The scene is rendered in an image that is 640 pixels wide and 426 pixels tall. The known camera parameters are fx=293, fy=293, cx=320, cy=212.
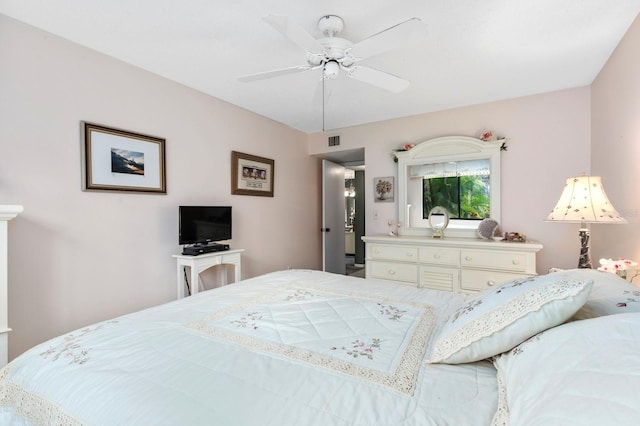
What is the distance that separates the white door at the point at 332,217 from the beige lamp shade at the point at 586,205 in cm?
301

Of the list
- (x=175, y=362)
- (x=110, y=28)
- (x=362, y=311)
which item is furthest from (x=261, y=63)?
(x=175, y=362)

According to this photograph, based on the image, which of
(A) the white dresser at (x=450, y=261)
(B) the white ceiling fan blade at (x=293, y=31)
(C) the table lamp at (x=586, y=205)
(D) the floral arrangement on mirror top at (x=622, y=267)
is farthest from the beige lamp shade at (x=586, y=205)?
(B) the white ceiling fan blade at (x=293, y=31)

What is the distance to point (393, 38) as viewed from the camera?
1.55 metres

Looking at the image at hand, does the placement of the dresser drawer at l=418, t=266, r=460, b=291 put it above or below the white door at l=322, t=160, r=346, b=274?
below

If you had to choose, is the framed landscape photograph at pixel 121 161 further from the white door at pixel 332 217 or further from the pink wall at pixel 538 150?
the pink wall at pixel 538 150

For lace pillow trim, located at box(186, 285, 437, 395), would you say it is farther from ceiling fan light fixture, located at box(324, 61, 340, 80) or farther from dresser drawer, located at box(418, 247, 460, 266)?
dresser drawer, located at box(418, 247, 460, 266)

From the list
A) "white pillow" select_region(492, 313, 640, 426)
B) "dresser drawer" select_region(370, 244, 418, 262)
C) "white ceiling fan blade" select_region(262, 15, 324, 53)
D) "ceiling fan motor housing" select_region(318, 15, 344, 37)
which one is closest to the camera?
"white pillow" select_region(492, 313, 640, 426)

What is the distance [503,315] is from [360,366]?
0.45m

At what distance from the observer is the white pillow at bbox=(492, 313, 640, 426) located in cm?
48

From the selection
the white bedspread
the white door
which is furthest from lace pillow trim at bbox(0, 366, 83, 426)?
the white door

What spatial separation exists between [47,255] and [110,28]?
158 cm

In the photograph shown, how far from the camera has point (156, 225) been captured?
261cm

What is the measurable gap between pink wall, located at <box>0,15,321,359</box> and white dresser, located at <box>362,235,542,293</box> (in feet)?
6.21

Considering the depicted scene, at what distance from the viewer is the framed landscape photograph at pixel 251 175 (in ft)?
11.0
